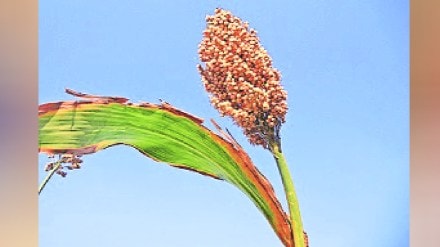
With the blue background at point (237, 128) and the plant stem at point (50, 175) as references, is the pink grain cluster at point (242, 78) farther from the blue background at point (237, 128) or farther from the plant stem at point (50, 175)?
the plant stem at point (50, 175)

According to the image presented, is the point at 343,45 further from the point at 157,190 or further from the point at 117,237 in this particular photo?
the point at 117,237

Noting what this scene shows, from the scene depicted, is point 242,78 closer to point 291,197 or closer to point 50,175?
point 291,197

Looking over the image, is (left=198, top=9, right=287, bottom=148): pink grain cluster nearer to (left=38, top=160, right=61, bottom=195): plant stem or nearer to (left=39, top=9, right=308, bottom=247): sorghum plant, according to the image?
(left=39, top=9, right=308, bottom=247): sorghum plant

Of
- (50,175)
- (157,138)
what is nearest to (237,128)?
(157,138)

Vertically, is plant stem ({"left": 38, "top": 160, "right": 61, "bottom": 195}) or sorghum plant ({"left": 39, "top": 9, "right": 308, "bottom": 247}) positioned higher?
sorghum plant ({"left": 39, "top": 9, "right": 308, "bottom": 247})

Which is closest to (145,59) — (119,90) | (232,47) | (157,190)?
(119,90)

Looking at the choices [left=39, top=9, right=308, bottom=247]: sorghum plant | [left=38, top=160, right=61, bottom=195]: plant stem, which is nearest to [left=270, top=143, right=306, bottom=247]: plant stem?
[left=39, top=9, right=308, bottom=247]: sorghum plant
